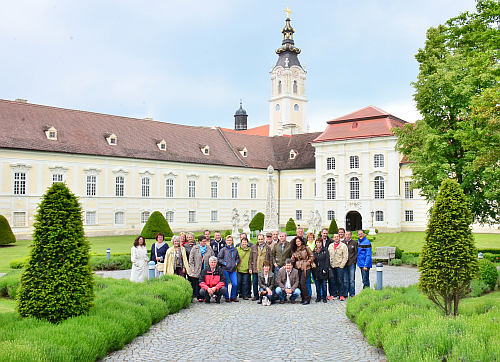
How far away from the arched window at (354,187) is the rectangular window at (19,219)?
27.5 metres

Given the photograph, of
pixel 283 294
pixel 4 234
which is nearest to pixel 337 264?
pixel 283 294

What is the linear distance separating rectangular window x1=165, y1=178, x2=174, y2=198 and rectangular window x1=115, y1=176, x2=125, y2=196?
13.5ft

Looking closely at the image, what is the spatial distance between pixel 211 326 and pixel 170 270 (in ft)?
→ 11.9

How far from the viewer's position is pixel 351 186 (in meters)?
43.3

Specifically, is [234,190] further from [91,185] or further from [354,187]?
[91,185]

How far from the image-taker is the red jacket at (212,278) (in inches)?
458

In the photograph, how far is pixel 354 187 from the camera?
43125mm

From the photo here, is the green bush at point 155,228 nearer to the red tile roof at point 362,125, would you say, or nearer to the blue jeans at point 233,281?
the red tile roof at point 362,125

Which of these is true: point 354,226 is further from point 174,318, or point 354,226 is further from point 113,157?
point 174,318

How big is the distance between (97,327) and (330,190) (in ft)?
126

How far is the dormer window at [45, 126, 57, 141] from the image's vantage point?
115 feet

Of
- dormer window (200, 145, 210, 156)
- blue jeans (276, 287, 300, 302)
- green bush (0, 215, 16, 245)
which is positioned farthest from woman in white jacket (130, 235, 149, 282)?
dormer window (200, 145, 210, 156)

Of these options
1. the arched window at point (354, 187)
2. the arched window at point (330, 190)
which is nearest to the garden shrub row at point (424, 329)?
the arched window at point (354, 187)

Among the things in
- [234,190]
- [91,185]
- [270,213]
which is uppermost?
[91,185]
